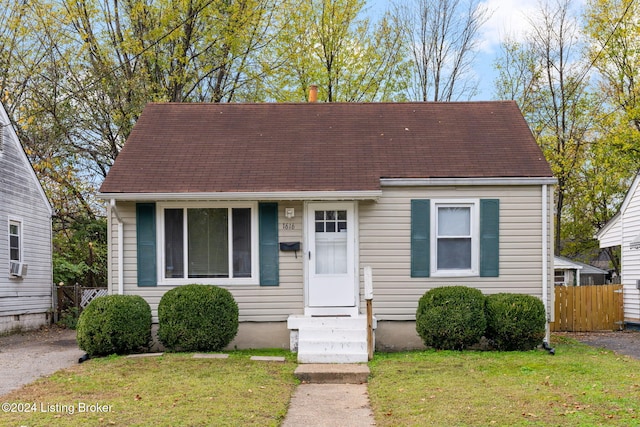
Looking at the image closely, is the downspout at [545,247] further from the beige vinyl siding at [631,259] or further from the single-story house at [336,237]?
the beige vinyl siding at [631,259]

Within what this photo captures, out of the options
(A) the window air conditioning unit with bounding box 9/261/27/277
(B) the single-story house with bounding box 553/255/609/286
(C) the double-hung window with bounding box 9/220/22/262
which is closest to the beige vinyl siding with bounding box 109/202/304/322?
(A) the window air conditioning unit with bounding box 9/261/27/277

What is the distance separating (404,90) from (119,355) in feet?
64.4

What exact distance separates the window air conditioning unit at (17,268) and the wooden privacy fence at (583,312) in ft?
46.0

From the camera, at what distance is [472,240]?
12469mm

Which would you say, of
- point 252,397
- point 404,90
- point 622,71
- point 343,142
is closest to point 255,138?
point 343,142

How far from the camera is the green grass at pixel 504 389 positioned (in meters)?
6.80

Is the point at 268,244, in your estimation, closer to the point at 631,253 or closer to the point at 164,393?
the point at 164,393

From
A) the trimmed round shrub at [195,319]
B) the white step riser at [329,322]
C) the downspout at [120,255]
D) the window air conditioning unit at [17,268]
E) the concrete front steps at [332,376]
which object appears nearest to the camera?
the concrete front steps at [332,376]

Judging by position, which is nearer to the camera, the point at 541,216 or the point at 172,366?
the point at 172,366

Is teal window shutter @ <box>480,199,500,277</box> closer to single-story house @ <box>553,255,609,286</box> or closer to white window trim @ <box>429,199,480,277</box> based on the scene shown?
white window trim @ <box>429,199,480,277</box>

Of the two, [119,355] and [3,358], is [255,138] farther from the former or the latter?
[3,358]

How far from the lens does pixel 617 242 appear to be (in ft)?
65.2

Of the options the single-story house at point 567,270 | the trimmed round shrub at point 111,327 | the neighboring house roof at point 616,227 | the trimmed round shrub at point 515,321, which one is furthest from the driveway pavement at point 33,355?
the single-story house at point 567,270

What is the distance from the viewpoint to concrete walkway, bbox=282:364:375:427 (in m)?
7.16
